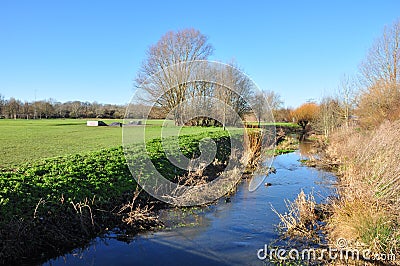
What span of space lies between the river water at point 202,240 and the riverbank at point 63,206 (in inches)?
18.8

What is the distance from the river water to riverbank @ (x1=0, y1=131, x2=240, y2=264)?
0.48 meters

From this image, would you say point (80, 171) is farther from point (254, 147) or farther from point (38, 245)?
point (254, 147)

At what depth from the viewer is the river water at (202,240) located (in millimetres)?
6520

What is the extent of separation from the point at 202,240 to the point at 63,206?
362cm

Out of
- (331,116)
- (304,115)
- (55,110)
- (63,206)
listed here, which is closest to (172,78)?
(63,206)

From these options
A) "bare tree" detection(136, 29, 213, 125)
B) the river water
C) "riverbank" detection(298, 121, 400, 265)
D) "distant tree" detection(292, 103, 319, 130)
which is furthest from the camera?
"distant tree" detection(292, 103, 319, 130)

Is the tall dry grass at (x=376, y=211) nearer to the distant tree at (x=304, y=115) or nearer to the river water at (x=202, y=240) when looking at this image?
the river water at (x=202, y=240)

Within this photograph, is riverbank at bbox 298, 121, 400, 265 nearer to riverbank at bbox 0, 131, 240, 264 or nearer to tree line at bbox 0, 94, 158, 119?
riverbank at bbox 0, 131, 240, 264

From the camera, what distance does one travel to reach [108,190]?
9.60 m

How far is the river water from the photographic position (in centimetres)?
652

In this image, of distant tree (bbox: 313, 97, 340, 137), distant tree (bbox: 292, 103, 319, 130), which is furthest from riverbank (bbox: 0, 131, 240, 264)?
distant tree (bbox: 292, 103, 319, 130)

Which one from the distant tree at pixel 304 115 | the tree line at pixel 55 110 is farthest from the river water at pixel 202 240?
the tree line at pixel 55 110

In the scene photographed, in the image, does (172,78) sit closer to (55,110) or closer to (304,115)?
(304,115)

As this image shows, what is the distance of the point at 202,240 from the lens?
7.50 meters
